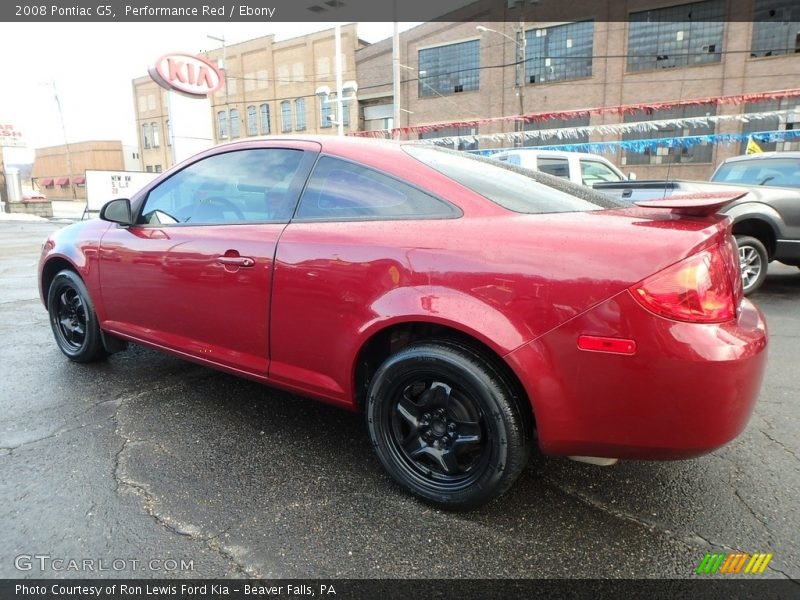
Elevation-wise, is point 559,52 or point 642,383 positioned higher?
point 559,52

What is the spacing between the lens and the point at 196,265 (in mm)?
2869

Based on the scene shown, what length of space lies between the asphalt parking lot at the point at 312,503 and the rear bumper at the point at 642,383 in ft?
1.42

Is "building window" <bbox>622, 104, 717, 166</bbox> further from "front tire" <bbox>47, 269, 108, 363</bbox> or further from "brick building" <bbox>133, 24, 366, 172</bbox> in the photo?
"front tire" <bbox>47, 269, 108, 363</bbox>

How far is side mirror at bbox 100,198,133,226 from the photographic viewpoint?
3.40 meters

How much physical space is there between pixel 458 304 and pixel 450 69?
39339mm

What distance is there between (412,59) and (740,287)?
41.3 metres

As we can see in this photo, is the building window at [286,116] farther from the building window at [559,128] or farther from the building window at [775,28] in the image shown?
the building window at [775,28]

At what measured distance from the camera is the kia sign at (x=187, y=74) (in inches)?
667

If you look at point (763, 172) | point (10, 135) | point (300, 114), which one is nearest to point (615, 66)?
point (300, 114)

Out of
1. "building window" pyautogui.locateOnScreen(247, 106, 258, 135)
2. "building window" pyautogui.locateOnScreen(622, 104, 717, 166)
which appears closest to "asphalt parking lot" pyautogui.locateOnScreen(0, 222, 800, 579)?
"building window" pyautogui.locateOnScreen(622, 104, 717, 166)

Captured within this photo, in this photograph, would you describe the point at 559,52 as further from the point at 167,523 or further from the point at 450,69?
the point at 167,523

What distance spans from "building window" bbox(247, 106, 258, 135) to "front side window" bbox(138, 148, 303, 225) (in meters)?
51.2

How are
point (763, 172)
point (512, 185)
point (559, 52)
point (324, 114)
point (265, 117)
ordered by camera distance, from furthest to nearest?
point (265, 117) < point (324, 114) < point (559, 52) < point (763, 172) < point (512, 185)

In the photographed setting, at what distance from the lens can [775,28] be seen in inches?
1110
